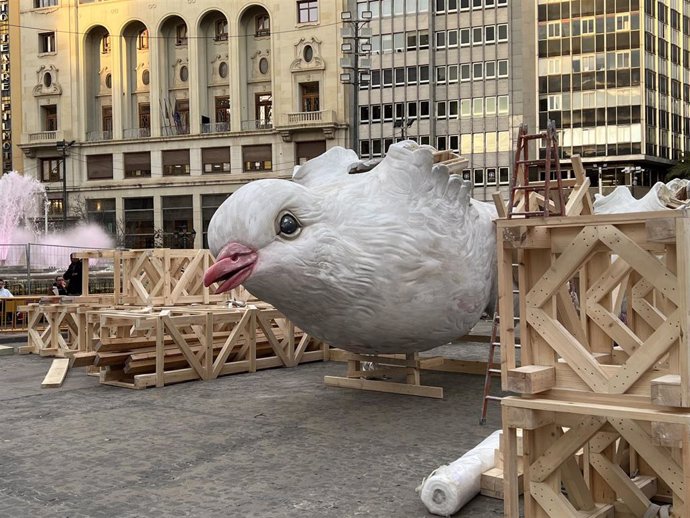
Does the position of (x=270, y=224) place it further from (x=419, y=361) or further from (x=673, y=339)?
(x=673, y=339)

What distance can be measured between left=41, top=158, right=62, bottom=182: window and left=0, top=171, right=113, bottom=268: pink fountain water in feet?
8.26

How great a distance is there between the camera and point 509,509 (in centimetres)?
476

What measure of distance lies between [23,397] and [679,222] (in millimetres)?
9358

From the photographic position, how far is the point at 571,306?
18.0ft

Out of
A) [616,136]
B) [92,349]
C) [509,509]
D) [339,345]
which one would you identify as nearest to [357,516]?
[509,509]

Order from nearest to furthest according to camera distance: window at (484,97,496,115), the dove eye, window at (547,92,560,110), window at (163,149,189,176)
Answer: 1. the dove eye
2. window at (484,97,496,115)
3. window at (547,92,560,110)
4. window at (163,149,189,176)

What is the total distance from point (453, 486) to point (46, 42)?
207 feet

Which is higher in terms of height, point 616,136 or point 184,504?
point 616,136

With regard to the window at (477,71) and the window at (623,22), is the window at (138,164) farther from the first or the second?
the window at (623,22)

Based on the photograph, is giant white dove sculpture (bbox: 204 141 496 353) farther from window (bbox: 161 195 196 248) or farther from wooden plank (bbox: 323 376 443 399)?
window (bbox: 161 195 196 248)

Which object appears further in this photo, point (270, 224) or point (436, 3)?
point (436, 3)

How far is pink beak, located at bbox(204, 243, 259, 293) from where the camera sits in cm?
787

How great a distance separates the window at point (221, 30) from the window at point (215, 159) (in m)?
8.59

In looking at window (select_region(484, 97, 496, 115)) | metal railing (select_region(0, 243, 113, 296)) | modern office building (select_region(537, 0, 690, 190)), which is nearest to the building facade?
window (select_region(484, 97, 496, 115))
